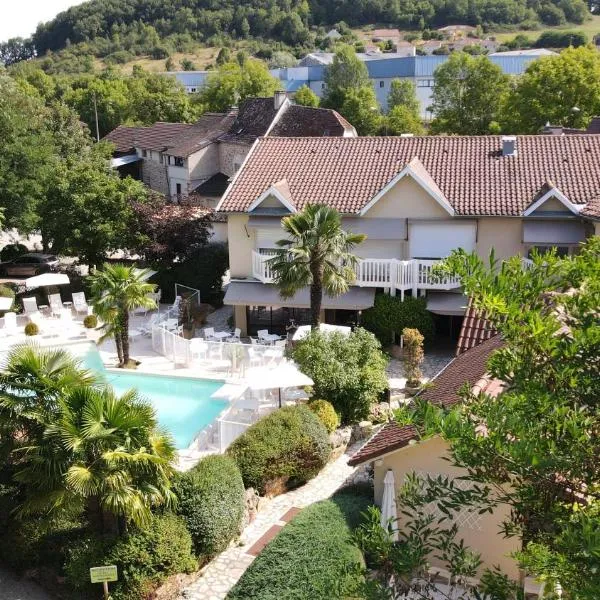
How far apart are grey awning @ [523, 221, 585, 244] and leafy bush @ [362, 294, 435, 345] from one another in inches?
215

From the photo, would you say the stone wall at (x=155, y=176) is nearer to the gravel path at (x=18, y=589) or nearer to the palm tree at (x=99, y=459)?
the gravel path at (x=18, y=589)

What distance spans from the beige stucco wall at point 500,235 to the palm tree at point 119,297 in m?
14.4

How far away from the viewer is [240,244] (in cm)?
3512

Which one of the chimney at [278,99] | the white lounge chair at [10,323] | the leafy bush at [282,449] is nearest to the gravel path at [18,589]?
the leafy bush at [282,449]

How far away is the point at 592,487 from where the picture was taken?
816 cm

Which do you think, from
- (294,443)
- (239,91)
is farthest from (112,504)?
(239,91)

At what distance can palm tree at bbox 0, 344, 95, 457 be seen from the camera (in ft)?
53.7

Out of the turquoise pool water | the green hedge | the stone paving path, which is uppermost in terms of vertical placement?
the green hedge

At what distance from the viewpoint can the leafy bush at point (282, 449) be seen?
66.0ft

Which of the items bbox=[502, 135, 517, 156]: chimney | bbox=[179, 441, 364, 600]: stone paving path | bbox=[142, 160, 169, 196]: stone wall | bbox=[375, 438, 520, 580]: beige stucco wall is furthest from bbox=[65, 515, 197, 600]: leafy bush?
bbox=[142, 160, 169, 196]: stone wall

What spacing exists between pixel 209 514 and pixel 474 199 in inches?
811

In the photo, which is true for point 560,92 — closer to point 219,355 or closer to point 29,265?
point 29,265

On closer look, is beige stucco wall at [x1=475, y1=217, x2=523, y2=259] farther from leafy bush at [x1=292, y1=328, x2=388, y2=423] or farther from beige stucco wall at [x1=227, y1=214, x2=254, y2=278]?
beige stucco wall at [x1=227, y1=214, x2=254, y2=278]

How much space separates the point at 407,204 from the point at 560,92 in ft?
117
